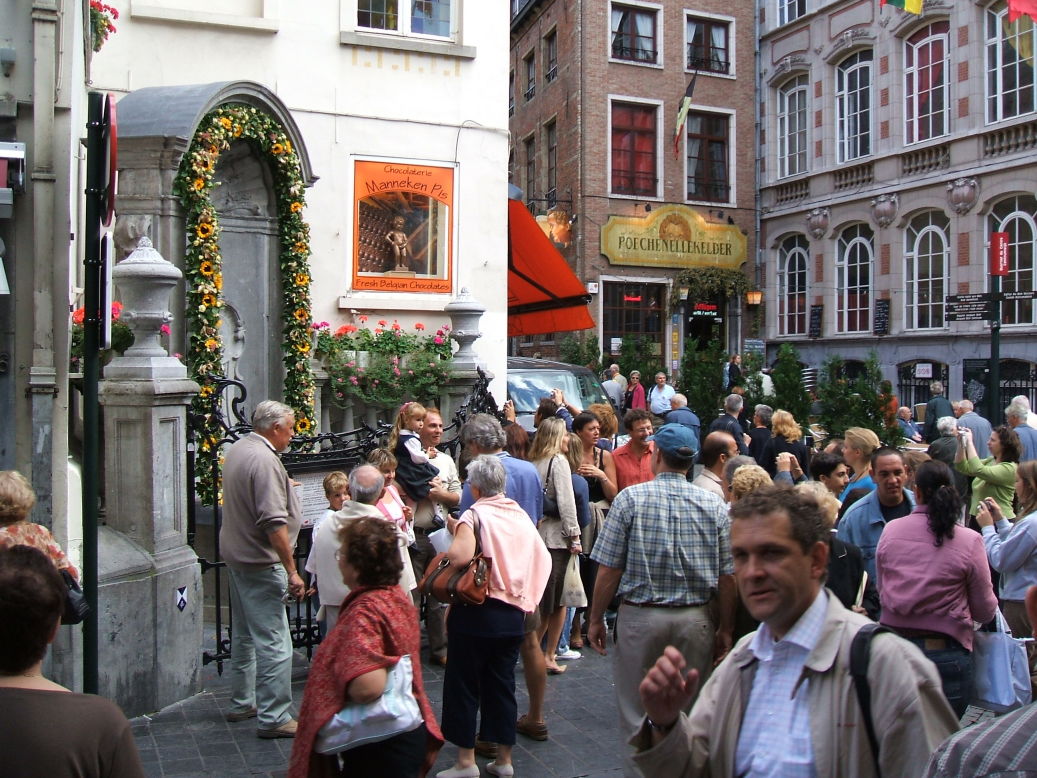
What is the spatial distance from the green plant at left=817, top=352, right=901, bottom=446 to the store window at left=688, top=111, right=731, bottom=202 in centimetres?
1778

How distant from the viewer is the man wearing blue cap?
473 cm

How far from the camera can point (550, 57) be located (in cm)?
3114

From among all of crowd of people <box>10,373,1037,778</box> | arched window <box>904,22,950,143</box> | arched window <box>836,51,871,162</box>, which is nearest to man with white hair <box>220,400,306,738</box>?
crowd of people <box>10,373,1037,778</box>

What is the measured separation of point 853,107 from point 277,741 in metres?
25.3

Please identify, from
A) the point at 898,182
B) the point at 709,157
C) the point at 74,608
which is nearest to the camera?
the point at 74,608

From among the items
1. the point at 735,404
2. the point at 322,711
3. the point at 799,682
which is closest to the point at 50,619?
the point at 322,711

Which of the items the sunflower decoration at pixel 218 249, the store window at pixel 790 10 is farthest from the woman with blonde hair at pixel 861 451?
the store window at pixel 790 10

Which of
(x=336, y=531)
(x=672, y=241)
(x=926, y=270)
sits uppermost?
(x=672, y=241)

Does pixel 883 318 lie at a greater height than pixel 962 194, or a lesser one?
lesser

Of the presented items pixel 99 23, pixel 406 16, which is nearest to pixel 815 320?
pixel 406 16

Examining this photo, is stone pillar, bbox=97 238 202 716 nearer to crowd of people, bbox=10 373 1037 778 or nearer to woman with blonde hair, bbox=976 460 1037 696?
crowd of people, bbox=10 373 1037 778

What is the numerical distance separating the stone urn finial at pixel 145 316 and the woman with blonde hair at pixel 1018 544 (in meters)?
4.85

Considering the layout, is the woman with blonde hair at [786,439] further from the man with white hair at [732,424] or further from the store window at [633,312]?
the store window at [633,312]

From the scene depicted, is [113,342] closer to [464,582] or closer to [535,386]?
[464,582]
